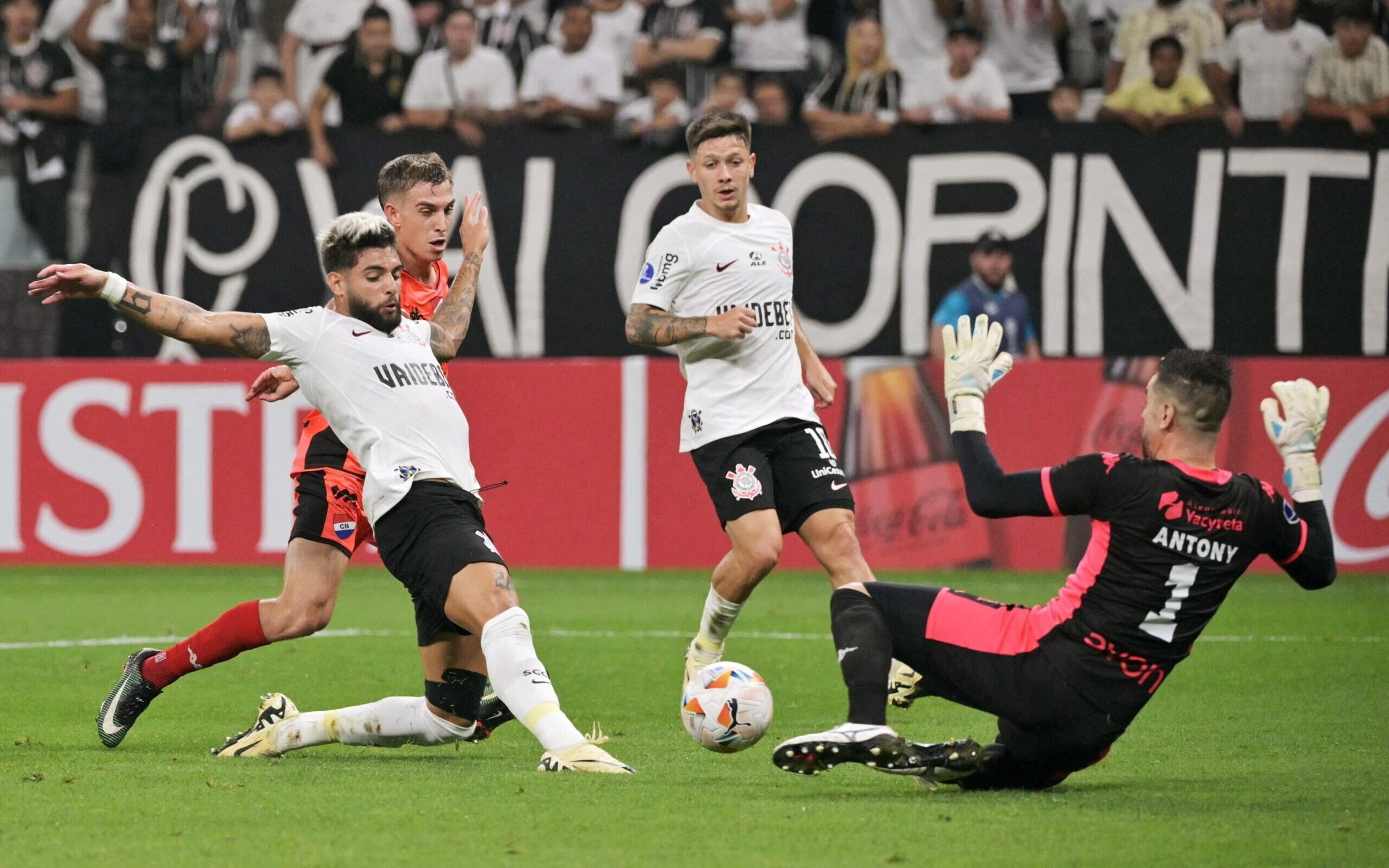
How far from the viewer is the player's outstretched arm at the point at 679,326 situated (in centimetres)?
718

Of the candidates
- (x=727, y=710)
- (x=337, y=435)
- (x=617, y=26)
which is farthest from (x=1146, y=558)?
(x=617, y=26)

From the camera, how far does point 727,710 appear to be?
590 cm

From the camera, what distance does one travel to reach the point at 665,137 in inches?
613

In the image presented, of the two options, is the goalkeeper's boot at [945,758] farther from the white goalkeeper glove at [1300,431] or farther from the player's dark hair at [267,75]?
the player's dark hair at [267,75]

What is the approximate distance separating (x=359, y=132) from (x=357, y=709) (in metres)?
10.3

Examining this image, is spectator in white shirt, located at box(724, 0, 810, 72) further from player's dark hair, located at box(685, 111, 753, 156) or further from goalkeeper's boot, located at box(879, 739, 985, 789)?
goalkeeper's boot, located at box(879, 739, 985, 789)

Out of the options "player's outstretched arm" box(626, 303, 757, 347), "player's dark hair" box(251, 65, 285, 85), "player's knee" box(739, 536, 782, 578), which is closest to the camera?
"player's outstretched arm" box(626, 303, 757, 347)

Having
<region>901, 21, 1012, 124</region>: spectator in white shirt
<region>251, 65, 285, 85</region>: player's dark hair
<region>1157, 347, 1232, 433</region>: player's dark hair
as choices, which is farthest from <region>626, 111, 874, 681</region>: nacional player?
<region>251, 65, 285, 85</region>: player's dark hair

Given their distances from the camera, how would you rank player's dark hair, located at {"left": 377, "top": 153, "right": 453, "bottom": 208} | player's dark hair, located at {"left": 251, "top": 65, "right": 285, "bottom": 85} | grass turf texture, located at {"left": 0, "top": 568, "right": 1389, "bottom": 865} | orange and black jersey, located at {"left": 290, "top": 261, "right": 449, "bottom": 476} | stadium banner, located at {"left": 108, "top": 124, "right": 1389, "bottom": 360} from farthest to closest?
player's dark hair, located at {"left": 251, "top": 65, "right": 285, "bottom": 85} < stadium banner, located at {"left": 108, "top": 124, "right": 1389, "bottom": 360} < player's dark hair, located at {"left": 377, "top": 153, "right": 453, "bottom": 208} < orange and black jersey, located at {"left": 290, "top": 261, "right": 449, "bottom": 476} < grass turf texture, located at {"left": 0, "top": 568, "right": 1389, "bottom": 865}

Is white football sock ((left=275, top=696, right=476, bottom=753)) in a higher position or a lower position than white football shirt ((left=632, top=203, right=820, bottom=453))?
lower

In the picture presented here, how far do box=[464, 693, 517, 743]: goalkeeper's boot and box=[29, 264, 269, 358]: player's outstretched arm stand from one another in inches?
62.5

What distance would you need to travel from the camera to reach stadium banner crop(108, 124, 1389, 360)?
1473 cm

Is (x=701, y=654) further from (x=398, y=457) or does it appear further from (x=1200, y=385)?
(x=1200, y=385)

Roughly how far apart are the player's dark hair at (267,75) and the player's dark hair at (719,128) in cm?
968
